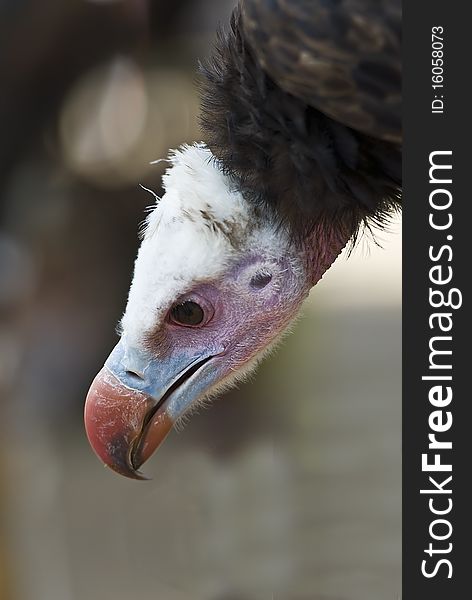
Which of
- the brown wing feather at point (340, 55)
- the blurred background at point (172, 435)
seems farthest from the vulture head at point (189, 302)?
the blurred background at point (172, 435)

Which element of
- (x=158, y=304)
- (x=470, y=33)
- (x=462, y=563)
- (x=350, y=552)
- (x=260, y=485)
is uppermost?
(x=260, y=485)

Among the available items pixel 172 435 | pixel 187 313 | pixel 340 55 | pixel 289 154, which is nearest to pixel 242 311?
pixel 187 313

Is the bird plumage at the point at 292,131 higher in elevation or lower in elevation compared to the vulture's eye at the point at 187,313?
higher

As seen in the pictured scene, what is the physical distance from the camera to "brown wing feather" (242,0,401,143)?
917 mm

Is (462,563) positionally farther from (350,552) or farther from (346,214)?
(350,552)

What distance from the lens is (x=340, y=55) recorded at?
93 centimetres

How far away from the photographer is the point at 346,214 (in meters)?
1.16

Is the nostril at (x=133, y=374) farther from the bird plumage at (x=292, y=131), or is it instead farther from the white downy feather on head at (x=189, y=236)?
the bird plumage at (x=292, y=131)

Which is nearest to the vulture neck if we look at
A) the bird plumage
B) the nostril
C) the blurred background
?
the bird plumage

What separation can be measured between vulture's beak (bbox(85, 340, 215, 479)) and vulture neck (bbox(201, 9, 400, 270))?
0.79 ft

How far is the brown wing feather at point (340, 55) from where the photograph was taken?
Result: 917 mm

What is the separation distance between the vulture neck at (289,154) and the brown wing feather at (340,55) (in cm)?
5

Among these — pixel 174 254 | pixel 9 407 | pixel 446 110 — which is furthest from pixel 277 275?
pixel 9 407

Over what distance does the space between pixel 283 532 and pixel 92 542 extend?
0.69 metres
